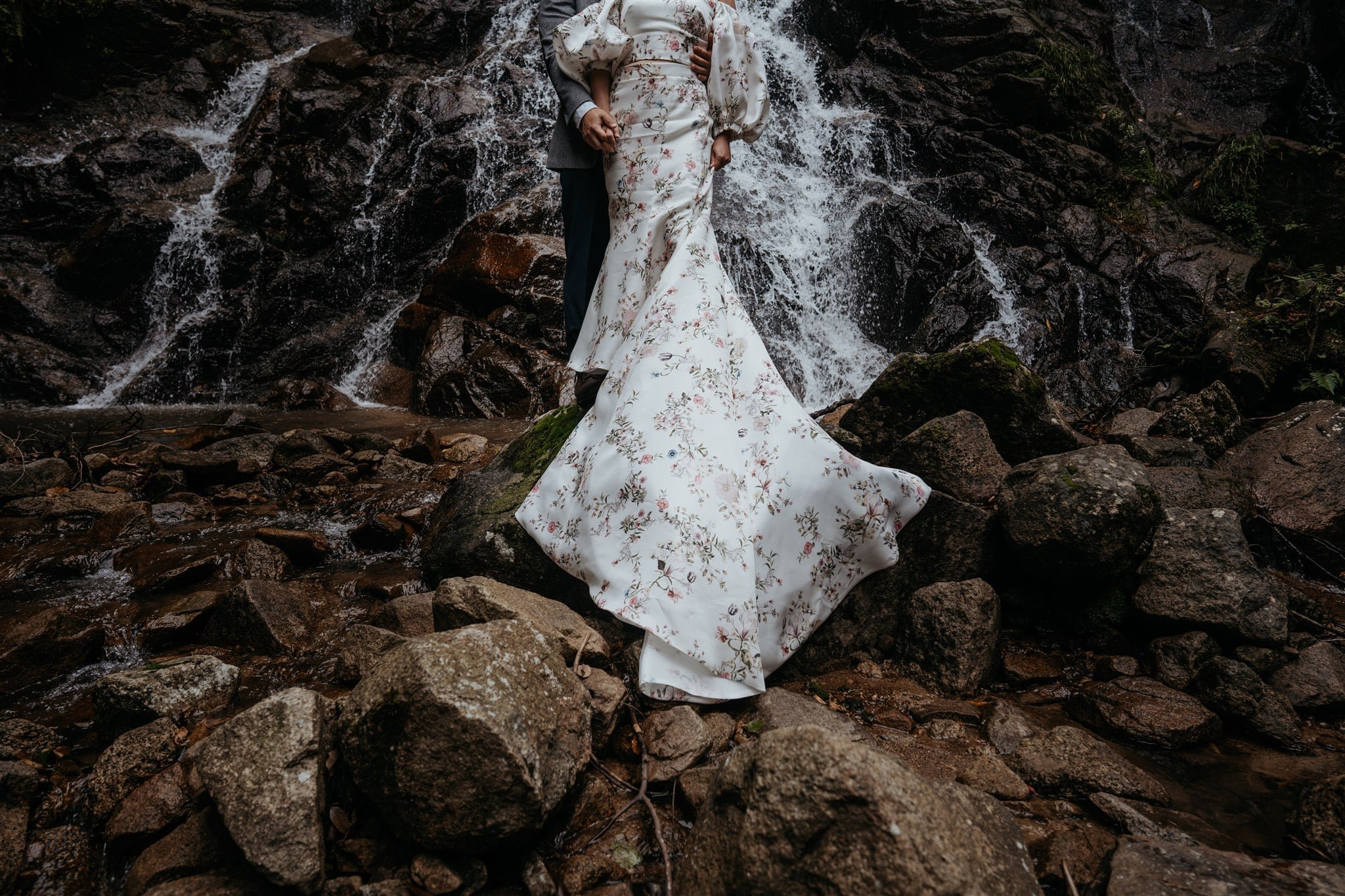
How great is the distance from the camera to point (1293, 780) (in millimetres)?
1958

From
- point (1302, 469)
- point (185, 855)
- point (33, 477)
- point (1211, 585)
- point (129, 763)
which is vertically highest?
point (1302, 469)

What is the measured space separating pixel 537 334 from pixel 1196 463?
581cm

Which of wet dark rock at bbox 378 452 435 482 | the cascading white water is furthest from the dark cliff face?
wet dark rock at bbox 378 452 435 482

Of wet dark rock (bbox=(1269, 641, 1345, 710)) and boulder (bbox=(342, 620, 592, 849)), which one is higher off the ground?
wet dark rock (bbox=(1269, 641, 1345, 710))

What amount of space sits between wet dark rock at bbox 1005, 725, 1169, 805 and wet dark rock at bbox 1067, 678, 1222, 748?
0.24 meters

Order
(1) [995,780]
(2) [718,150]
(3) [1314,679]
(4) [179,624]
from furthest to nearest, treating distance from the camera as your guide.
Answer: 1. (2) [718,150]
2. (4) [179,624]
3. (3) [1314,679]
4. (1) [995,780]

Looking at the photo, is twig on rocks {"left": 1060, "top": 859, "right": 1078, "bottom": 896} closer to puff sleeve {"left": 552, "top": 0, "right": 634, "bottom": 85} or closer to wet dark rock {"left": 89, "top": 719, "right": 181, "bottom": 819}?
wet dark rock {"left": 89, "top": 719, "right": 181, "bottom": 819}

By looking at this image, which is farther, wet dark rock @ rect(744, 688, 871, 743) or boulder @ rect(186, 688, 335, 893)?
wet dark rock @ rect(744, 688, 871, 743)

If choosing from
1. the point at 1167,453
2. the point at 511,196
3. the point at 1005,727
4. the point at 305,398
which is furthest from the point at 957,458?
the point at 511,196

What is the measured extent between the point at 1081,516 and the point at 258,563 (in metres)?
3.56

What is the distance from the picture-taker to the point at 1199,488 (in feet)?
10.5

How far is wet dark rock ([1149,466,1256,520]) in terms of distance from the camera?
3.18 metres

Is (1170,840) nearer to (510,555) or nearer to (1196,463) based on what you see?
(510,555)

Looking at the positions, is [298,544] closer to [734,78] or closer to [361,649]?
[361,649]
